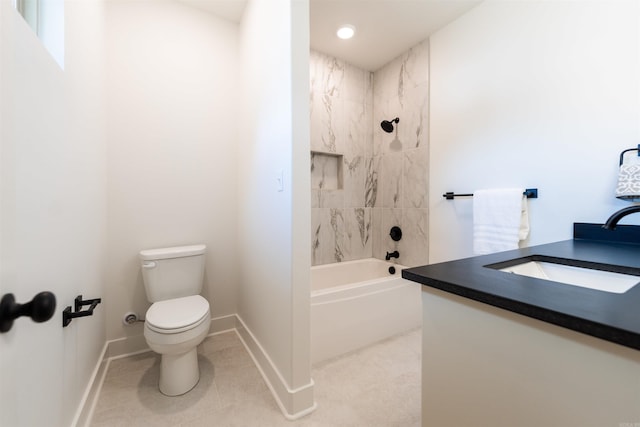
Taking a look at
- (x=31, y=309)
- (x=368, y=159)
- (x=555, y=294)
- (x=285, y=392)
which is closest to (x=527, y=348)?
(x=555, y=294)

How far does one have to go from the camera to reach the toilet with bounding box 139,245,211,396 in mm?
1335

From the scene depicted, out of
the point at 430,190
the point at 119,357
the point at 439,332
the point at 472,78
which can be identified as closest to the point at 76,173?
the point at 119,357

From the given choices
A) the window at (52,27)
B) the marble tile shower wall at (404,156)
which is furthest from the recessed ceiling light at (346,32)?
the window at (52,27)

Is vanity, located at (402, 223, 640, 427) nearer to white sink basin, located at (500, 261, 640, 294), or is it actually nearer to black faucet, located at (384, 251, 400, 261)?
white sink basin, located at (500, 261, 640, 294)

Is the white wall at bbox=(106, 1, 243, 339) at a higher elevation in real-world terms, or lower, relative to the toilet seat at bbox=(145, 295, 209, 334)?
higher

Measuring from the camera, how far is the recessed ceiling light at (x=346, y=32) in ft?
7.11

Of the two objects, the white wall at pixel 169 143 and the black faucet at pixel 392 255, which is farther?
the black faucet at pixel 392 255

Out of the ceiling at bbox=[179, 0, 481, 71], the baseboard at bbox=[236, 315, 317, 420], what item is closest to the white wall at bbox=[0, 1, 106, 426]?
the baseboard at bbox=[236, 315, 317, 420]

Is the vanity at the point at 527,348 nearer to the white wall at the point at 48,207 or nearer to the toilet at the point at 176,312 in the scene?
the white wall at the point at 48,207

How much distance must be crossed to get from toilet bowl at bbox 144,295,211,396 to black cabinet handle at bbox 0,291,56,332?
86 centimetres

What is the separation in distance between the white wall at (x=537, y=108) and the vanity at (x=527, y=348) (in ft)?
2.78

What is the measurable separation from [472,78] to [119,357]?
3373mm

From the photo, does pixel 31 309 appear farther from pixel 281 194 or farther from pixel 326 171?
pixel 326 171

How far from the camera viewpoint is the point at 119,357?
1.76 metres
